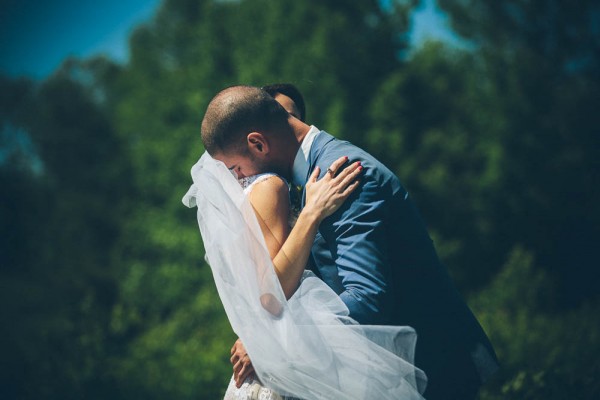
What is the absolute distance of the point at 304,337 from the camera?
7.36ft

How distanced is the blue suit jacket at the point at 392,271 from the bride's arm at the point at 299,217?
0.07 meters

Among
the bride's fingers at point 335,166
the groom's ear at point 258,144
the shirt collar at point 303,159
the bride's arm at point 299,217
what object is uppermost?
the groom's ear at point 258,144

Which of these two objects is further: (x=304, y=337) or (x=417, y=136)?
(x=417, y=136)

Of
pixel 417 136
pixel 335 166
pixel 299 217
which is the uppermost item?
pixel 417 136

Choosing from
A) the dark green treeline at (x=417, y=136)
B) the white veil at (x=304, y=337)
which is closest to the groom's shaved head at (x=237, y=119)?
the white veil at (x=304, y=337)

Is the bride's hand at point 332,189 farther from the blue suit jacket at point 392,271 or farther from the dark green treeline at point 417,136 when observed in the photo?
the dark green treeline at point 417,136

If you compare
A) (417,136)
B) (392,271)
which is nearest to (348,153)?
(392,271)

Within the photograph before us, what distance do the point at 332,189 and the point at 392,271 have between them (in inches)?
18.4

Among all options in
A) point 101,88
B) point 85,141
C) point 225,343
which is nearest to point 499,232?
point 225,343

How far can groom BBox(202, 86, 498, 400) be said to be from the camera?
87.9 inches

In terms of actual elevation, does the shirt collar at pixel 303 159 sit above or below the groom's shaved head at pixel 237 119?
below

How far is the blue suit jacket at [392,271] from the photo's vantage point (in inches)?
87.3

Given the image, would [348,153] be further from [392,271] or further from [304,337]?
[304,337]

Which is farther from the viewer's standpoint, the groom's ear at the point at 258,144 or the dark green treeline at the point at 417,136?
the dark green treeline at the point at 417,136
